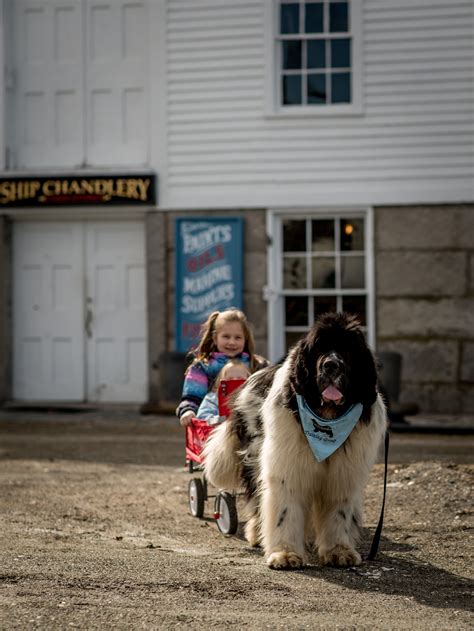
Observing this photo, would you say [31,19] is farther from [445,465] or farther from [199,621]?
[199,621]

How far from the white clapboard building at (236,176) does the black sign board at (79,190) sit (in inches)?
1.1

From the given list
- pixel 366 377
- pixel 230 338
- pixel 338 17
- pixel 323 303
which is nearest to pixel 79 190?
pixel 323 303

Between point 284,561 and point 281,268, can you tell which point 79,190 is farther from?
point 284,561

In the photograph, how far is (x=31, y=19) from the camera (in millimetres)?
16125

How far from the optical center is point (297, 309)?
1549cm

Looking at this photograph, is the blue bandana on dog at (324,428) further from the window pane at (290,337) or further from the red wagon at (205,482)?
the window pane at (290,337)

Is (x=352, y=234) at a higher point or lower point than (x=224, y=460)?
higher

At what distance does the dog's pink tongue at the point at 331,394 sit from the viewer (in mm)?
5496

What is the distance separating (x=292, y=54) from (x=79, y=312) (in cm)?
479

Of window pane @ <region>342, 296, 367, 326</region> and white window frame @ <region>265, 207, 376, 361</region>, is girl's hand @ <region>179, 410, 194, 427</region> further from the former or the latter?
window pane @ <region>342, 296, 367, 326</region>

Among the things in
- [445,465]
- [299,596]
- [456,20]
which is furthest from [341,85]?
[299,596]

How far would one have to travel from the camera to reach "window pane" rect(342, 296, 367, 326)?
15312 mm

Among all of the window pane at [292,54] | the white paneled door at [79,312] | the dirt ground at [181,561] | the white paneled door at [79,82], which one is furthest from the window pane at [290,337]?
the dirt ground at [181,561]

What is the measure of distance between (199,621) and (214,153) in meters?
11.6
